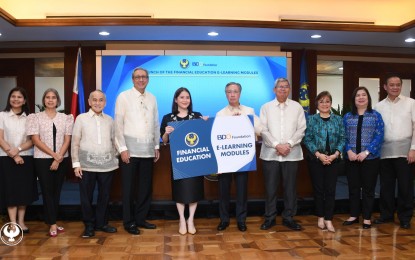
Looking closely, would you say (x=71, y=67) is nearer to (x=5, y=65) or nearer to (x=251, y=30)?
(x=5, y=65)

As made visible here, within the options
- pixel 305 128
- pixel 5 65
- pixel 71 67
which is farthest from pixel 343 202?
pixel 5 65

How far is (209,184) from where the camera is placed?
4.48 metres

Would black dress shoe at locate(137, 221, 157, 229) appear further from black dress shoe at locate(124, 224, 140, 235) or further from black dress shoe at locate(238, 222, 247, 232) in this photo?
black dress shoe at locate(238, 222, 247, 232)

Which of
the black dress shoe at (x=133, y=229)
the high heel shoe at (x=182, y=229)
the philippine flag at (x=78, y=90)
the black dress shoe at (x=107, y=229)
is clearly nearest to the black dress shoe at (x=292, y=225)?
the high heel shoe at (x=182, y=229)

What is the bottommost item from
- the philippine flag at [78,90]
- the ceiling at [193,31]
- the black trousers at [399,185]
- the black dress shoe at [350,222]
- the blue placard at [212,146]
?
the black dress shoe at [350,222]

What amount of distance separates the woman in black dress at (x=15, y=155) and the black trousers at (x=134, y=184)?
852 millimetres

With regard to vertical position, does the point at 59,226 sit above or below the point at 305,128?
below

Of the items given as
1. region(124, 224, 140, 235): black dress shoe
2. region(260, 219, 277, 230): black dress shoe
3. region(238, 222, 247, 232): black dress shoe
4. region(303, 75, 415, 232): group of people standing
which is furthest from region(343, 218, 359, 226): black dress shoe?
region(124, 224, 140, 235): black dress shoe

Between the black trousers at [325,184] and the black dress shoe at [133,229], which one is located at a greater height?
the black trousers at [325,184]

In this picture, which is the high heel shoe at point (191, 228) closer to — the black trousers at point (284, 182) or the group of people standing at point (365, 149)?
the black trousers at point (284, 182)

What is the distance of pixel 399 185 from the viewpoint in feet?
12.8

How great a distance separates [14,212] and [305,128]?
277cm

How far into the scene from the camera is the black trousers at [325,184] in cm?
367

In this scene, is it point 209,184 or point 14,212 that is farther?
point 209,184
